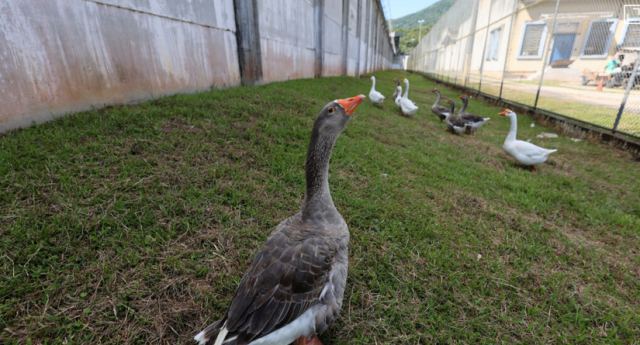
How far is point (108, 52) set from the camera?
169 inches

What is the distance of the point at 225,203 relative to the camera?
3.33 meters

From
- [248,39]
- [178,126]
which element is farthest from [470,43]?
[178,126]

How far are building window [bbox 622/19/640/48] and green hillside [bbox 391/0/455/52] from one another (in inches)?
3109

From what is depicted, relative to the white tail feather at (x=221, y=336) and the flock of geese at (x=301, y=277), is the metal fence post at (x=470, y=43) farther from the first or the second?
the white tail feather at (x=221, y=336)

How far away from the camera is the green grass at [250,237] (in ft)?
7.24

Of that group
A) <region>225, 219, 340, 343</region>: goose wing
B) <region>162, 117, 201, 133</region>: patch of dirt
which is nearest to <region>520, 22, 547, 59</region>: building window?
<region>162, 117, 201, 133</region>: patch of dirt

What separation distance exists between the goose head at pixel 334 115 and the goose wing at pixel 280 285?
849 mm

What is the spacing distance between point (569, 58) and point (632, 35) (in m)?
3.87

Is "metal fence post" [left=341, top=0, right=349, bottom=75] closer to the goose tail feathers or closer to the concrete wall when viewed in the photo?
the concrete wall

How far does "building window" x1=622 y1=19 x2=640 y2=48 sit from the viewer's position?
6.98m

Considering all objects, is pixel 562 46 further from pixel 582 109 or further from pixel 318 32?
pixel 318 32

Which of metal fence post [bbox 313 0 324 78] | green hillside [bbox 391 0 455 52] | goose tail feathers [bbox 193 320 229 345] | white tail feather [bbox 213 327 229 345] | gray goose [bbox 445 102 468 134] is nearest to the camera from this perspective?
white tail feather [bbox 213 327 229 345]

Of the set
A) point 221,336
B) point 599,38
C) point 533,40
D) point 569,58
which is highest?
point 533,40

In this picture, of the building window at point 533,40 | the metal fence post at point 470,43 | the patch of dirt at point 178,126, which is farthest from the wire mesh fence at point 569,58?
the patch of dirt at point 178,126
